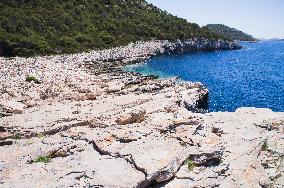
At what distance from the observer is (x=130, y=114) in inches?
979

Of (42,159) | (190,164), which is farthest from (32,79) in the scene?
(190,164)

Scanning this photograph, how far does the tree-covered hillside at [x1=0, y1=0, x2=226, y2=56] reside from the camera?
9244cm

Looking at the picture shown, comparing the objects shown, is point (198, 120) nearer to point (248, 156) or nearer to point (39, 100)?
point (248, 156)

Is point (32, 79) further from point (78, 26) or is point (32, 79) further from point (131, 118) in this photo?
point (78, 26)

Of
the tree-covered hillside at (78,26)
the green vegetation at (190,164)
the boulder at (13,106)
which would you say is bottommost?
the boulder at (13,106)

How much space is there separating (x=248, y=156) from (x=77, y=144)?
357 inches

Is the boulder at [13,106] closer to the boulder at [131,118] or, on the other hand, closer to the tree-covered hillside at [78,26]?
the boulder at [131,118]

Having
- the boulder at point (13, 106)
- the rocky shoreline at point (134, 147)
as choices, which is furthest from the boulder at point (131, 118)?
the boulder at point (13, 106)

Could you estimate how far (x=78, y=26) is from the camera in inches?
4633

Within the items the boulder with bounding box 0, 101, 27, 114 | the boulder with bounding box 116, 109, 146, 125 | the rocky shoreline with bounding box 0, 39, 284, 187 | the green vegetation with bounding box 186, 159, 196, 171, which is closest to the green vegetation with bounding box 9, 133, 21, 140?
the rocky shoreline with bounding box 0, 39, 284, 187

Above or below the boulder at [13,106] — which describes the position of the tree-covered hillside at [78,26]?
above

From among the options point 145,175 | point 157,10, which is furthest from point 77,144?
point 157,10

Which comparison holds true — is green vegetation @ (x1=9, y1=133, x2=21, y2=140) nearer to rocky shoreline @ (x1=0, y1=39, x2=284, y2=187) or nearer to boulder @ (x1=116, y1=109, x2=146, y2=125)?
rocky shoreline @ (x1=0, y1=39, x2=284, y2=187)

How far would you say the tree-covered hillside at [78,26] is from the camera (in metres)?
92.4
